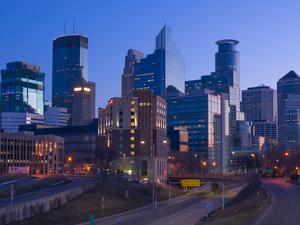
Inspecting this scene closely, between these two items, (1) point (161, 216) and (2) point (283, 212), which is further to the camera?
(1) point (161, 216)

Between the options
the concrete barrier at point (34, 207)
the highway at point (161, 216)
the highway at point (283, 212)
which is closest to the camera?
the highway at point (283, 212)

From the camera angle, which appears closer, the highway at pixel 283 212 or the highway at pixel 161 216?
the highway at pixel 283 212

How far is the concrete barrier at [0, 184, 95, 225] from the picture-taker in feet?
255

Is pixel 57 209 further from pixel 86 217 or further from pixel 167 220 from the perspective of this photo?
pixel 167 220

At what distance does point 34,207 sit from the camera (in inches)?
3460

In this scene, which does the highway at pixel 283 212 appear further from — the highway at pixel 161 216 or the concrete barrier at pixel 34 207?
the concrete barrier at pixel 34 207

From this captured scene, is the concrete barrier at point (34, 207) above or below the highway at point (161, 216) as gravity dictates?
above

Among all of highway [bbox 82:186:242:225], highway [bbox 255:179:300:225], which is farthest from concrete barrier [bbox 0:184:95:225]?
highway [bbox 255:179:300:225]

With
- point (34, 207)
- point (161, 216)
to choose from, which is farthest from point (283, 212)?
point (34, 207)

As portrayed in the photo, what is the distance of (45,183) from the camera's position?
13050 centimetres

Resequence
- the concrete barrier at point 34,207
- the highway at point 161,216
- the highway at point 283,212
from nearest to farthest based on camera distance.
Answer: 1. the highway at point 283,212
2. the concrete barrier at point 34,207
3. the highway at point 161,216

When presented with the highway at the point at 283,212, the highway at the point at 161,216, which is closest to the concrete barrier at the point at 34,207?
the highway at the point at 161,216

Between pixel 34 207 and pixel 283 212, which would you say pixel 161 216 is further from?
pixel 34 207

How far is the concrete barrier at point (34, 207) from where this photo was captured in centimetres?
7769
